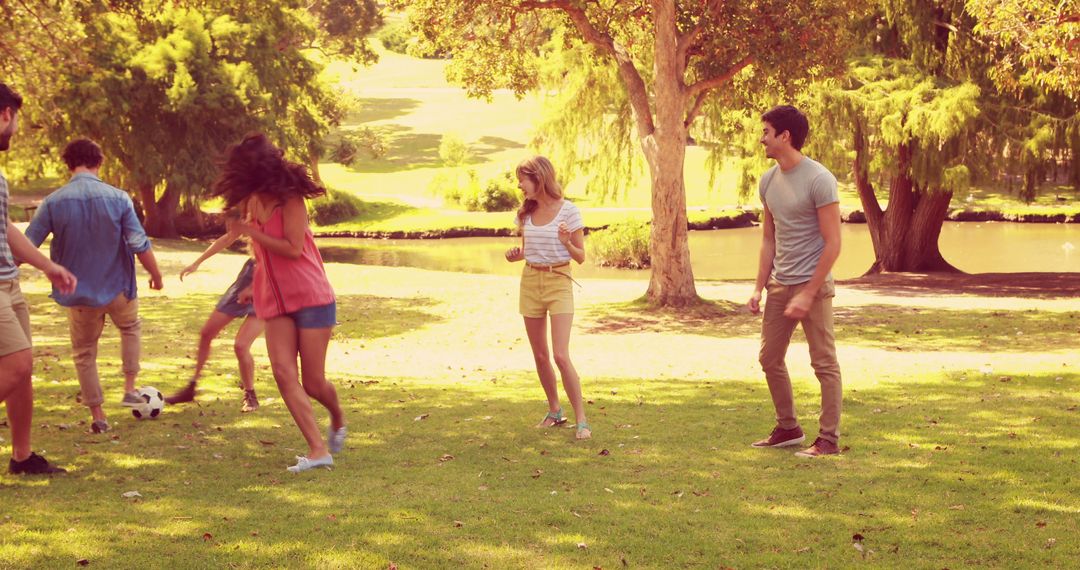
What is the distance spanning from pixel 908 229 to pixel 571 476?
23801 millimetres

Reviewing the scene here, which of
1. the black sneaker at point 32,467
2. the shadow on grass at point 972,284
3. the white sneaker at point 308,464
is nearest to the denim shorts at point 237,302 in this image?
the white sneaker at point 308,464

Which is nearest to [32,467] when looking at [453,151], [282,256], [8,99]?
[282,256]

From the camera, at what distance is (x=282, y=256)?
6.87m

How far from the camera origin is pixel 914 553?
215 inches

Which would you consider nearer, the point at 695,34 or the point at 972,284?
the point at 695,34

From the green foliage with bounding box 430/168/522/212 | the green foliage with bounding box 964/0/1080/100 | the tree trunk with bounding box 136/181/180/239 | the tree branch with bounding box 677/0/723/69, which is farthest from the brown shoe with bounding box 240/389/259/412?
the green foliage with bounding box 430/168/522/212

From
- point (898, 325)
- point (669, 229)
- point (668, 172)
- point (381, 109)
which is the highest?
point (381, 109)

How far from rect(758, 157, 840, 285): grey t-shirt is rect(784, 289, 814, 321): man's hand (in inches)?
7.9

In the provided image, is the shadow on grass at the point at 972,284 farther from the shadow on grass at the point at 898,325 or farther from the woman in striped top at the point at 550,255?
the woman in striped top at the point at 550,255

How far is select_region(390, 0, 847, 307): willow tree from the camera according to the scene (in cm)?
1941

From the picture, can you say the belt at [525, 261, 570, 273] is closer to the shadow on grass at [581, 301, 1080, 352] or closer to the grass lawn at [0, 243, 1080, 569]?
the grass lawn at [0, 243, 1080, 569]

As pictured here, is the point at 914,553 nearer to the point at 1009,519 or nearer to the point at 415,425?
the point at 1009,519

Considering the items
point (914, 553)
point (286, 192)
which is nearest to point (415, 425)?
point (286, 192)

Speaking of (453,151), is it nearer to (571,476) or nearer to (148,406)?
(148,406)
